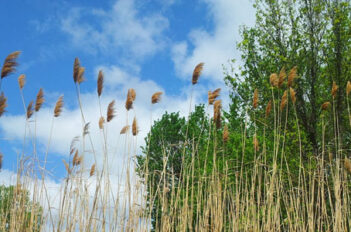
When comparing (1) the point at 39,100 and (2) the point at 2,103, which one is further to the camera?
(1) the point at 39,100

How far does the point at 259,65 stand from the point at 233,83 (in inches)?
49.9

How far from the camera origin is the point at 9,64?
3818 mm

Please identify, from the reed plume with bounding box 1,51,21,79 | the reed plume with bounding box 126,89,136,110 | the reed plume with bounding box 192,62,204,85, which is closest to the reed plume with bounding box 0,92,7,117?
the reed plume with bounding box 1,51,21,79

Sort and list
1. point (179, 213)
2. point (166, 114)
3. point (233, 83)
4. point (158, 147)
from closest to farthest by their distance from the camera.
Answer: point (179, 213), point (233, 83), point (158, 147), point (166, 114)

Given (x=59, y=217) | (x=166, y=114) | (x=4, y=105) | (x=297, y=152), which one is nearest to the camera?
(x=4, y=105)

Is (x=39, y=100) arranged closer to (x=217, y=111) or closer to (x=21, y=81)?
(x=21, y=81)

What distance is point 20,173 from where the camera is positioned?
176 inches

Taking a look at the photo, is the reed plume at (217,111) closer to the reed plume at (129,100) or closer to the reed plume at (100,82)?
the reed plume at (129,100)

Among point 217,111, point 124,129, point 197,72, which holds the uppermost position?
point 197,72

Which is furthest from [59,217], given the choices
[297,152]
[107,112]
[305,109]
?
[305,109]

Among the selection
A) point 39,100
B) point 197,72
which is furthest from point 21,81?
point 197,72

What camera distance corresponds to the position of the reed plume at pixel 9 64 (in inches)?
149

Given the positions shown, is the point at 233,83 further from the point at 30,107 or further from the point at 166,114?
the point at 30,107

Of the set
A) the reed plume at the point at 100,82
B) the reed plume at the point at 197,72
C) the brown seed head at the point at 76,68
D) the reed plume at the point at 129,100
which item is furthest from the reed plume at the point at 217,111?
the brown seed head at the point at 76,68
